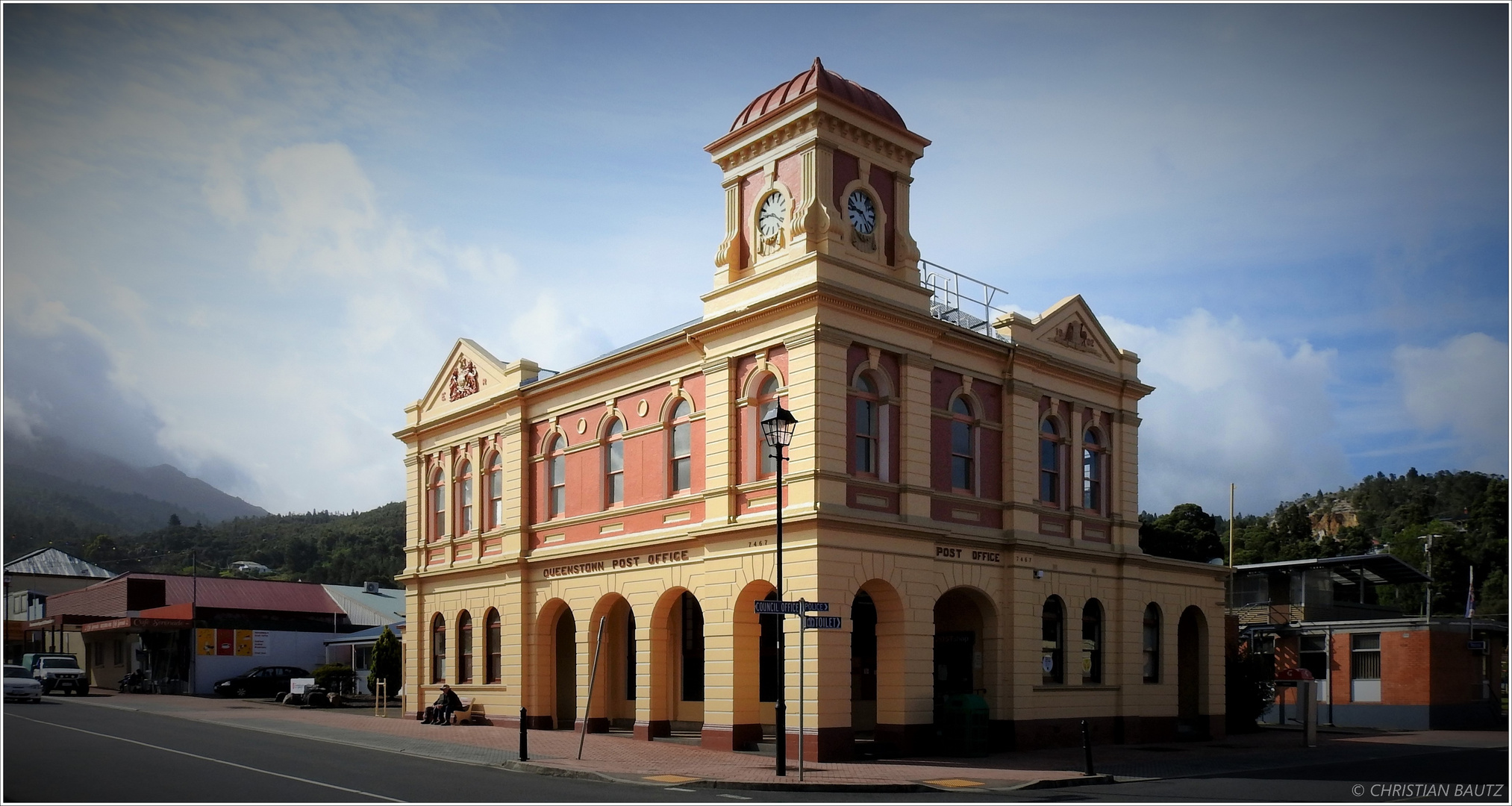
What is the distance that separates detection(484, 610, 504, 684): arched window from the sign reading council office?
3.16 m

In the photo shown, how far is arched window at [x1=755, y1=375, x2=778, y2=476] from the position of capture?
2669cm

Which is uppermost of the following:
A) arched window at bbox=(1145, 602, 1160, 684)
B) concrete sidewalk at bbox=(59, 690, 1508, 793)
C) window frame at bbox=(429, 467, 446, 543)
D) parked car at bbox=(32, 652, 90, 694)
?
window frame at bbox=(429, 467, 446, 543)

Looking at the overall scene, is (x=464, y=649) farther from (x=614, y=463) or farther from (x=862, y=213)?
(x=862, y=213)

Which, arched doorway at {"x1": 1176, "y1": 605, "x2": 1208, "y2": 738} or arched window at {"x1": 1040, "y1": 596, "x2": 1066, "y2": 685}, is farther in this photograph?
arched doorway at {"x1": 1176, "y1": 605, "x2": 1208, "y2": 738}

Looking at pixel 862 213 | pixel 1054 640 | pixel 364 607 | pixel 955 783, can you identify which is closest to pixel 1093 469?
pixel 1054 640

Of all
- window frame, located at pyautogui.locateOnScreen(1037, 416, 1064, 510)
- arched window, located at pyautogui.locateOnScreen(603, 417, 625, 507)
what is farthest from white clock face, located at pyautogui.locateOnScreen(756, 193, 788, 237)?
window frame, located at pyautogui.locateOnScreen(1037, 416, 1064, 510)

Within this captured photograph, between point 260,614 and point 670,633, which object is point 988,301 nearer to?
point 670,633

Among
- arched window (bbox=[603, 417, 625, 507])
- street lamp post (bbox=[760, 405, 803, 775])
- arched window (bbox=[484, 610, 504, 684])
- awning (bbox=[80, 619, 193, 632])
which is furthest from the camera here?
awning (bbox=[80, 619, 193, 632])

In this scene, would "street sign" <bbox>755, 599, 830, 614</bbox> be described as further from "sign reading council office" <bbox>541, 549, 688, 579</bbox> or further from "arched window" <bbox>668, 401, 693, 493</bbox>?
"arched window" <bbox>668, 401, 693, 493</bbox>

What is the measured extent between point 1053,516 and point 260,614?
46.0 metres

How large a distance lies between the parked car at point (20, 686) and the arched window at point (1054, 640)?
106 ft

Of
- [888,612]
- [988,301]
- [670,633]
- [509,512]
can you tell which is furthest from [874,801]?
[509,512]

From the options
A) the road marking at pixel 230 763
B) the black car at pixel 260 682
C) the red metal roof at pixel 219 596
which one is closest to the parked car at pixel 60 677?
the black car at pixel 260 682

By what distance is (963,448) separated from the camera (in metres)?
29.2
